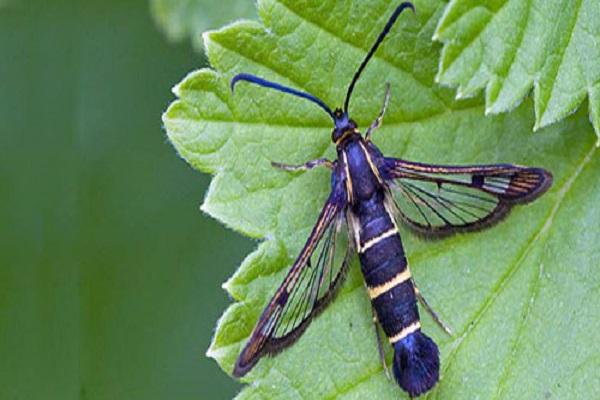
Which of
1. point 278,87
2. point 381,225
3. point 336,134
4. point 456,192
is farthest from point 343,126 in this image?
point 456,192

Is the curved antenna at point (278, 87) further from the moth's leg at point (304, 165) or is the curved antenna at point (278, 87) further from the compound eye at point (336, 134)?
the moth's leg at point (304, 165)

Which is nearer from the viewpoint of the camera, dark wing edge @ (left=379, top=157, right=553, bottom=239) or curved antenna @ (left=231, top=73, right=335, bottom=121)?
curved antenna @ (left=231, top=73, right=335, bottom=121)

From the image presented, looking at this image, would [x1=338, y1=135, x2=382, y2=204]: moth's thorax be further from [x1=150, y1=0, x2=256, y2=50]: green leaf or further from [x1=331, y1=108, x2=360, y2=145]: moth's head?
[x1=150, y1=0, x2=256, y2=50]: green leaf

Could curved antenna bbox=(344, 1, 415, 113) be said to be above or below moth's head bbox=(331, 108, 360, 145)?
above

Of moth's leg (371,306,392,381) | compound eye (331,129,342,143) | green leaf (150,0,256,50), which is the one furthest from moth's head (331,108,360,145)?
green leaf (150,0,256,50)

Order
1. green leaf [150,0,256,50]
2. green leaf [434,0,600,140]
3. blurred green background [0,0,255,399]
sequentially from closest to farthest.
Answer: green leaf [434,0,600,140] → green leaf [150,0,256,50] → blurred green background [0,0,255,399]

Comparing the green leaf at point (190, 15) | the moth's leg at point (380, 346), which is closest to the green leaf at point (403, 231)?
the moth's leg at point (380, 346)
